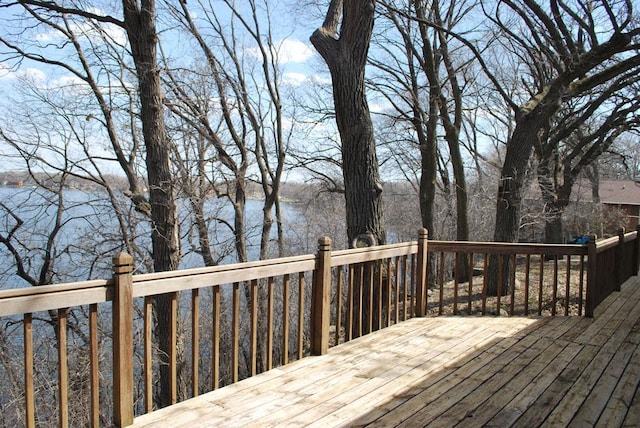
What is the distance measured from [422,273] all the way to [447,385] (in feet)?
6.65

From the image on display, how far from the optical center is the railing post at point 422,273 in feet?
17.3

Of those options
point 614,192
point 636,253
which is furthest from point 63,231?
point 614,192

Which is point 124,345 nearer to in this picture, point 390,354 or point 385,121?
point 390,354

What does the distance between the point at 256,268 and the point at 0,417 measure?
5.30 m

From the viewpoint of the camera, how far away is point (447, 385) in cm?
339

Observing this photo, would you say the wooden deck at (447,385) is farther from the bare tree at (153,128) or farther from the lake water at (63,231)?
the lake water at (63,231)

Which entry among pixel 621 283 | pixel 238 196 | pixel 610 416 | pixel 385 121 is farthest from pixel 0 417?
pixel 385 121

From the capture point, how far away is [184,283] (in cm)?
297

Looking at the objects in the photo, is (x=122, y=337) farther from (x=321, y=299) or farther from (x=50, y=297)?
(x=321, y=299)

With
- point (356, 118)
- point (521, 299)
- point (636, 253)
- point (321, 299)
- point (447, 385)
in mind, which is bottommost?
point (521, 299)

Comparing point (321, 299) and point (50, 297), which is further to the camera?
point (321, 299)

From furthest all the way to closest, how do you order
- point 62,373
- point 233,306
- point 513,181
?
point 513,181, point 233,306, point 62,373

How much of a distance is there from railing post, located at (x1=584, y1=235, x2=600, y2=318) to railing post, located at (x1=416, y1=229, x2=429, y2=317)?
1.84 metres

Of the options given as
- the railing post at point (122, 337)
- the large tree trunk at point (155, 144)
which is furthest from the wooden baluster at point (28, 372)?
the large tree trunk at point (155, 144)
